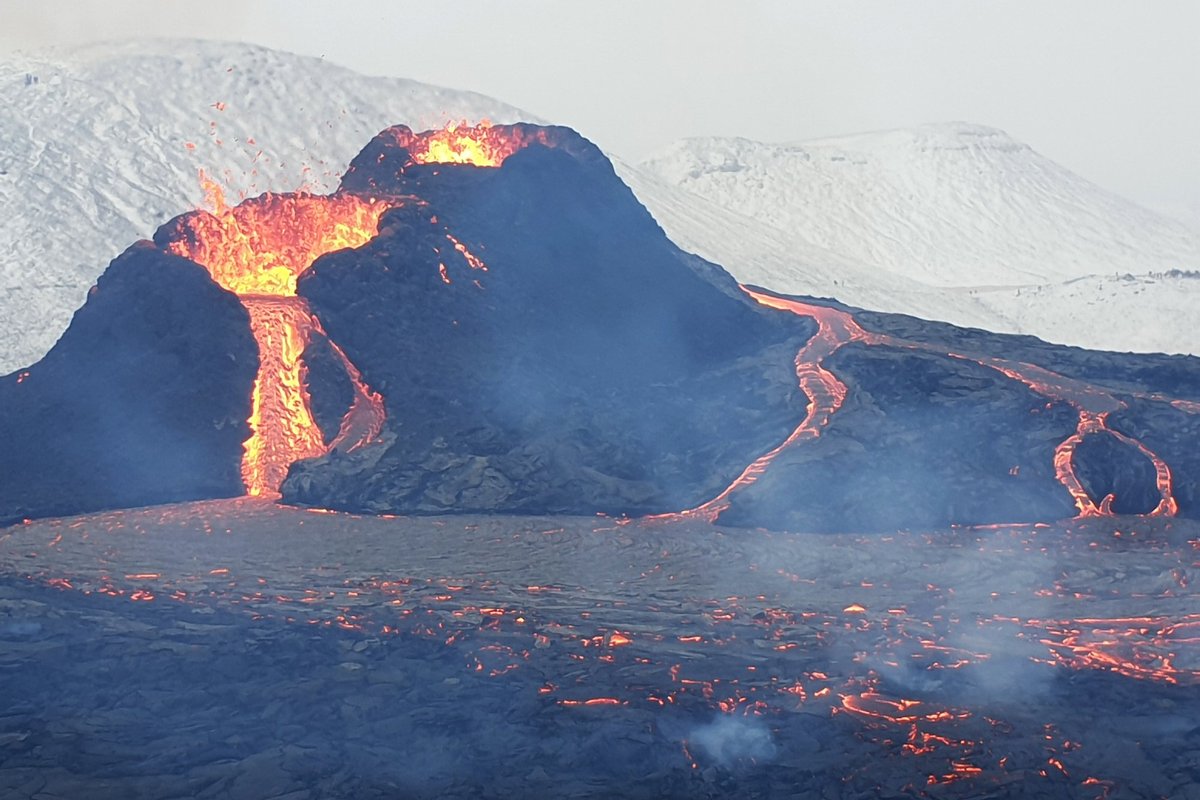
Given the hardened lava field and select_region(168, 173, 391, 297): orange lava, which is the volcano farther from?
the hardened lava field

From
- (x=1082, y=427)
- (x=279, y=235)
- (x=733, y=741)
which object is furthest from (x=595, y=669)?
(x=279, y=235)

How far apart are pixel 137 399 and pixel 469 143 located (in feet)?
51.2

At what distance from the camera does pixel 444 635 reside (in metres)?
24.3

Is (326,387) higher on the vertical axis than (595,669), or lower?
higher

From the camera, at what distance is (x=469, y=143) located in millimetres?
49562

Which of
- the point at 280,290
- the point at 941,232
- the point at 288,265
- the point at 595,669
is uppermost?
the point at 941,232

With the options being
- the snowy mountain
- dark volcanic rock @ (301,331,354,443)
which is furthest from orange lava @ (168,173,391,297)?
the snowy mountain

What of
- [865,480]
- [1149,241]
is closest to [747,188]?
[1149,241]

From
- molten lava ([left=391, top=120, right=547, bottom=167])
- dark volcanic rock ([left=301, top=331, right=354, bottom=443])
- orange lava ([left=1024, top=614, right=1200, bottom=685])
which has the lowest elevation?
orange lava ([left=1024, top=614, right=1200, bottom=685])

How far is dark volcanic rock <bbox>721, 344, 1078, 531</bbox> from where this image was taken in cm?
3619

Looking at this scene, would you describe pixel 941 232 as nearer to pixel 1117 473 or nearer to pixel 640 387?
pixel 640 387

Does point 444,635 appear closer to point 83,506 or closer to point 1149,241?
point 83,506

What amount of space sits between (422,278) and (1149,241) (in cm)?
13570

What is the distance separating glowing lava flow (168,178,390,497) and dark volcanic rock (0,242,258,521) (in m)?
0.70
